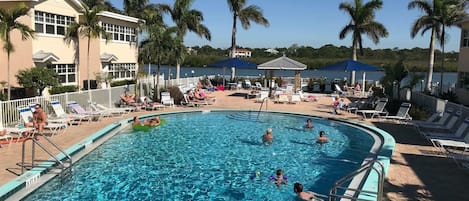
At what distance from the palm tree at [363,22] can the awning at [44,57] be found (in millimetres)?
21965

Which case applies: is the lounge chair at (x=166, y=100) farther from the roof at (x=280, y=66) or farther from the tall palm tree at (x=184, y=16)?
the tall palm tree at (x=184, y=16)

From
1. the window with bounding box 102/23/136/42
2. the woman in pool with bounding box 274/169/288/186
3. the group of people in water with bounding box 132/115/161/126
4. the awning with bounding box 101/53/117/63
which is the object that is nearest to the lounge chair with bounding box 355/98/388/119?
the group of people in water with bounding box 132/115/161/126

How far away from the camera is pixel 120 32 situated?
28062mm

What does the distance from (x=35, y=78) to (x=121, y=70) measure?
10083 millimetres

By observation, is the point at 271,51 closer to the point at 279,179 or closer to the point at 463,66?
the point at 463,66

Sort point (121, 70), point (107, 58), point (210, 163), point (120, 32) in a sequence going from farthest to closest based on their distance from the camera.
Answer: point (121, 70) < point (120, 32) < point (107, 58) < point (210, 163)

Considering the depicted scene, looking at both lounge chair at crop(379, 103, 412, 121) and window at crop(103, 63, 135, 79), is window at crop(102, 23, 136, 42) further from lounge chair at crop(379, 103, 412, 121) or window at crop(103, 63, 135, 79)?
lounge chair at crop(379, 103, 412, 121)

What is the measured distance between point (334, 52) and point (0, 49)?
68.0 m

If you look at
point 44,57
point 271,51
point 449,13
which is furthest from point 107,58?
point 271,51

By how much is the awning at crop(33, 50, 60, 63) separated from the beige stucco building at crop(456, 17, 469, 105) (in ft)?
68.8

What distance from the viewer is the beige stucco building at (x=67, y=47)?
64.6 ft

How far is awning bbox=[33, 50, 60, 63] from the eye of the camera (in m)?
20.1

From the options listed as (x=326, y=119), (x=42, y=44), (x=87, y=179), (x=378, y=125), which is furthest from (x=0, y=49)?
(x=378, y=125)

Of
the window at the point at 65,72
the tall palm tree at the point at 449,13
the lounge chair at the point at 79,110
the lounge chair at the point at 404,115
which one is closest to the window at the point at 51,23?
the window at the point at 65,72
